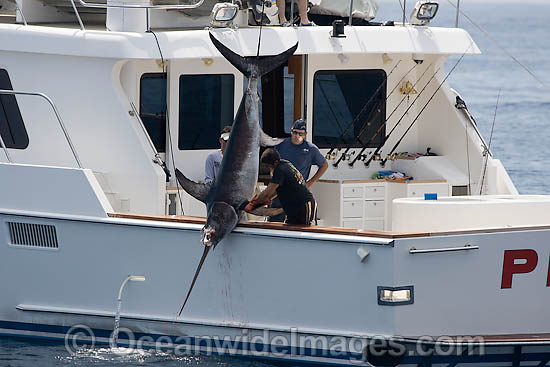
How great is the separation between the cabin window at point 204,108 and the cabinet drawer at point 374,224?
63.1 inches

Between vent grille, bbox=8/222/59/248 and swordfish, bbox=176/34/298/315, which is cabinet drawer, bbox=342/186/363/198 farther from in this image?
vent grille, bbox=8/222/59/248

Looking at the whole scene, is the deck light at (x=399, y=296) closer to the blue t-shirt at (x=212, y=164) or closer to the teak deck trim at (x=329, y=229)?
the teak deck trim at (x=329, y=229)

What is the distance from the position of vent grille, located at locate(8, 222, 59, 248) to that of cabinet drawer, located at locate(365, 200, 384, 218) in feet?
9.80

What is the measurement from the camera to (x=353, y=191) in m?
11.9

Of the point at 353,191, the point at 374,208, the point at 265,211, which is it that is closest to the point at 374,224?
the point at 374,208

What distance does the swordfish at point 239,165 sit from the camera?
391 inches

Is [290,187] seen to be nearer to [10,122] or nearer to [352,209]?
[352,209]

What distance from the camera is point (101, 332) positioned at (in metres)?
11.0

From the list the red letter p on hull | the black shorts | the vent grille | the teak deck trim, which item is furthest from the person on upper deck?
the red letter p on hull

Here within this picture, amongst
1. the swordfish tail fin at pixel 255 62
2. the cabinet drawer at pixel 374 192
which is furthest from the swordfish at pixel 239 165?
the cabinet drawer at pixel 374 192

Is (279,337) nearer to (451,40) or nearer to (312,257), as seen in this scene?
(312,257)

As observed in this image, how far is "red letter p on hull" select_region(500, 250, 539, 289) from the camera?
9750 mm

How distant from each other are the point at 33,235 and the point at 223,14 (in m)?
2.56

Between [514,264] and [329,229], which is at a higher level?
[329,229]
